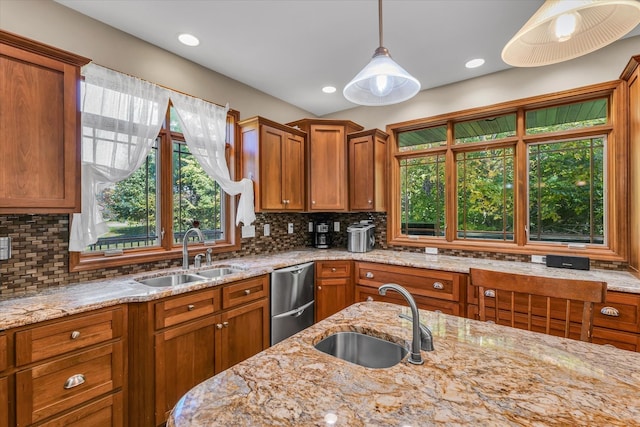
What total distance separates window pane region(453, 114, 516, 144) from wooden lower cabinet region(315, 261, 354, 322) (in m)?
1.85

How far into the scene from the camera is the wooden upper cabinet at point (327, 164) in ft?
11.3

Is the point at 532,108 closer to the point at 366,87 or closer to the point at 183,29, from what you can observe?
the point at 366,87

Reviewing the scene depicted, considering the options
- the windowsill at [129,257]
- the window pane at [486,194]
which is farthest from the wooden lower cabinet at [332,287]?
the window pane at [486,194]

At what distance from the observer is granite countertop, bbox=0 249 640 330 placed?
1.49 m

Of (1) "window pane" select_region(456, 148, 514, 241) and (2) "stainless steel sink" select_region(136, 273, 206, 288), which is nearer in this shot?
(2) "stainless steel sink" select_region(136, 273, 206, 288)

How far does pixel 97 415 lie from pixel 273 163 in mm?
2288

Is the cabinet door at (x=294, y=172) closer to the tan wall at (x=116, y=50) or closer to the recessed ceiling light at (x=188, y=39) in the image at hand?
the tan wall at (x=116, y=50)

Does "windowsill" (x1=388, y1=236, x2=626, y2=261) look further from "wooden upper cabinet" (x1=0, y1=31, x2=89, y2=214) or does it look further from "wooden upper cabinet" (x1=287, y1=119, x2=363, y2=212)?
"wooden upper cabinet" (x1=0, y1=31, x2=89, y2=214)

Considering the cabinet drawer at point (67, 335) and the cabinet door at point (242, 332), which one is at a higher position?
the cabinet drawer at point (67, 335)

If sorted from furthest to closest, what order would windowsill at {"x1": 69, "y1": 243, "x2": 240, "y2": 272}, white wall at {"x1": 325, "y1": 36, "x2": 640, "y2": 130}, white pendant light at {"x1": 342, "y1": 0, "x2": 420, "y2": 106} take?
white wall at {"x1": 325, "y1": 36, "x2": 640, "y2": 130} → windowsill at {"x1": 69, "y1": 243, "x2": 240, "y2": 272} → white pendant light at {"x1": 342, "y1": 0, "x2": 420, "y2": 106}

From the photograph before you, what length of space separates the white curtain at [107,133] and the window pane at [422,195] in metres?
2.66

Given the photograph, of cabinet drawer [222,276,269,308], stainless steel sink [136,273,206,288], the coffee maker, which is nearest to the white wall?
the coffee maker

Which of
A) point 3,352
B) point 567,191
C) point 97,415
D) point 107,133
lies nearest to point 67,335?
point 3,352

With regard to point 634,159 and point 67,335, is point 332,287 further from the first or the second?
point 634,159
